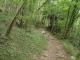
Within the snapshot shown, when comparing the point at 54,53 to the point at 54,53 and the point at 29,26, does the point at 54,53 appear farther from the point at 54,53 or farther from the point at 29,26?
the point at 29,26

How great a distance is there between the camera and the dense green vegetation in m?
8.64

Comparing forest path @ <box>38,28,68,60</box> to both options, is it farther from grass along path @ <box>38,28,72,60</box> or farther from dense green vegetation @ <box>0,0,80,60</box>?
dense green vegetation @ <box>0,0,80,60</box>

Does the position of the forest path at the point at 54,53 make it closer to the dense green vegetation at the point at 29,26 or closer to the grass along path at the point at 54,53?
the grass along path at the point at 54,53

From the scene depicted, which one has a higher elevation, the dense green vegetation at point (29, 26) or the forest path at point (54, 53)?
the dense green vegetation at point (29, 26)

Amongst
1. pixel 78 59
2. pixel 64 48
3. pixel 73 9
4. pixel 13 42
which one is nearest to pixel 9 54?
pixel 13 42

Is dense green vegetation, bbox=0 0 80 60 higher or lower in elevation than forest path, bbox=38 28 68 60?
higher

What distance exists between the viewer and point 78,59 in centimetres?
1127

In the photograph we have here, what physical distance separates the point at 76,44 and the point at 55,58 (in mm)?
11150

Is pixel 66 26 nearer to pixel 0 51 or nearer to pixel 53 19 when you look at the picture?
pixel 53 19

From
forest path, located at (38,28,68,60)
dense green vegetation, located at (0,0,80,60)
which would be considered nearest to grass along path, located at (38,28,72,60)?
forest path, located at (38,28,68,60)

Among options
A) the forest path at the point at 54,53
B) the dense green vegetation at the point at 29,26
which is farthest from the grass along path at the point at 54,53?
the dense green vegetation at the point at 29,26

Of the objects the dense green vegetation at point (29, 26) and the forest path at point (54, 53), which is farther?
the forest path at point (54, 53)

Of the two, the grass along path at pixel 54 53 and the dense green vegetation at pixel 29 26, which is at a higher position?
the dense green vegetation at pixel 29 26

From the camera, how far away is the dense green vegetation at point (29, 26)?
340 inches
